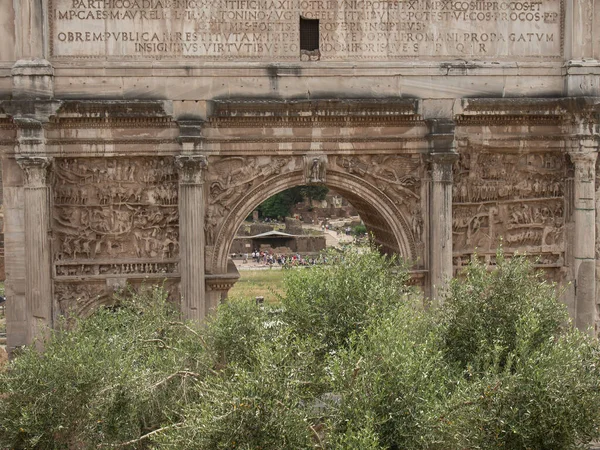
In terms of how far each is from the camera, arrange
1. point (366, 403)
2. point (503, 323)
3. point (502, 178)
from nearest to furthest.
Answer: point (366, 403), point (503, 323), point (502, 178)

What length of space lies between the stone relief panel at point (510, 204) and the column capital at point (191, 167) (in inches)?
192

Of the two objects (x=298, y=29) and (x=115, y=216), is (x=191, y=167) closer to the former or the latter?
(x=115, y=216)

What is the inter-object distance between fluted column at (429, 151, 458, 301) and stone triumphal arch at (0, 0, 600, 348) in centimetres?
3

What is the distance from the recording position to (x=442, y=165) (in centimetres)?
1712

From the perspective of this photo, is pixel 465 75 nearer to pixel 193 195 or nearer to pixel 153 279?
pixel 193 195

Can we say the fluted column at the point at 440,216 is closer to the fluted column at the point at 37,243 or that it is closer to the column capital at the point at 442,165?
the column capital at the point at 442,165

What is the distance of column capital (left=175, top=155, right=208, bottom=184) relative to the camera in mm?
16625

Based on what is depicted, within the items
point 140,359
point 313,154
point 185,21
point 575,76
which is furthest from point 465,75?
point 140,359

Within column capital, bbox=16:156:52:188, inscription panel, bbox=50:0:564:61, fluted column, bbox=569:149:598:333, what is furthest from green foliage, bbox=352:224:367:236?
column capital, bbox=16:156:52:188

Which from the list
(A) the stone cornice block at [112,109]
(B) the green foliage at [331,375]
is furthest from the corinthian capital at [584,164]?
(A) the stone cornice block at [112,109]

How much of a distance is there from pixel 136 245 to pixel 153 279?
732 mm

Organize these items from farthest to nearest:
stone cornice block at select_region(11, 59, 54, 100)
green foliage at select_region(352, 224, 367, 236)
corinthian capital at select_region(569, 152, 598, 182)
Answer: green foliage at select_region(352, 224, 367, 236), corinthian capital at select_region(569, 152, 598, 182), stone cornice block at select_region(11, 59, 54, 100)

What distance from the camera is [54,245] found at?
1691cm

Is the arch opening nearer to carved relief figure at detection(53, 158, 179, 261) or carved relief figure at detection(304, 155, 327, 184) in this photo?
carved relief figure at detection(304, 155, 327, 184)
